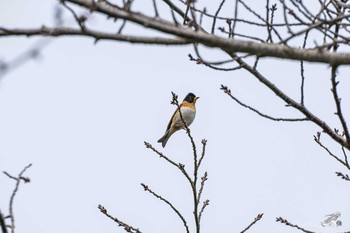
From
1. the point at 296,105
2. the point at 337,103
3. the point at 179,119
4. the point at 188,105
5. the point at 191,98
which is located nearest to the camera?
the point at 337,103

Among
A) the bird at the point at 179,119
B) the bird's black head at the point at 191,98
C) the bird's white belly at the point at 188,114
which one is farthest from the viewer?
the bird's black head at the point at 191,98

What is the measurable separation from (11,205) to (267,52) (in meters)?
1.54

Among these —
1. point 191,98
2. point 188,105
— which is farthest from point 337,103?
point 191,98

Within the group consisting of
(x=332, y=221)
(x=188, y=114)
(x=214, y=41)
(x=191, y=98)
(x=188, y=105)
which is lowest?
(x=214, y=41)

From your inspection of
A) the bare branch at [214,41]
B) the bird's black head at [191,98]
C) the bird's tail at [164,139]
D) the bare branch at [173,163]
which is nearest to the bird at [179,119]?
the bird's tail at [164,139]

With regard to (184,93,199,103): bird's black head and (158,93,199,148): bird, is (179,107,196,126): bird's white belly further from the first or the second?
(184,93,199,103): bird's black head

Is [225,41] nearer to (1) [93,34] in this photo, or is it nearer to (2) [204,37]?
(2) [204,37]

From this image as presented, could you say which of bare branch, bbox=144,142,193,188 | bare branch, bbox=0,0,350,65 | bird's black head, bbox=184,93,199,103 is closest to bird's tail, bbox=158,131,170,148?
bird's black head, bbox=184,93,199,103

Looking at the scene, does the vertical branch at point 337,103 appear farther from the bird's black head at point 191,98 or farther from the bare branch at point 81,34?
the bird's black head at point 191,98

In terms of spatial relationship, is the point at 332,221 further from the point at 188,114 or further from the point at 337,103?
the point at 188,114

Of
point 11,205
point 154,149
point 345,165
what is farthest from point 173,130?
point 11,205

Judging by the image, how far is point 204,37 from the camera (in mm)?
2201

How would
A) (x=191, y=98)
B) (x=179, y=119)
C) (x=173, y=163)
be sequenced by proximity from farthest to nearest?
(x=191, y=98)
(x=179, y=119)
(x=173, y=163)

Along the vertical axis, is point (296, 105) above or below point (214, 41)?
above
